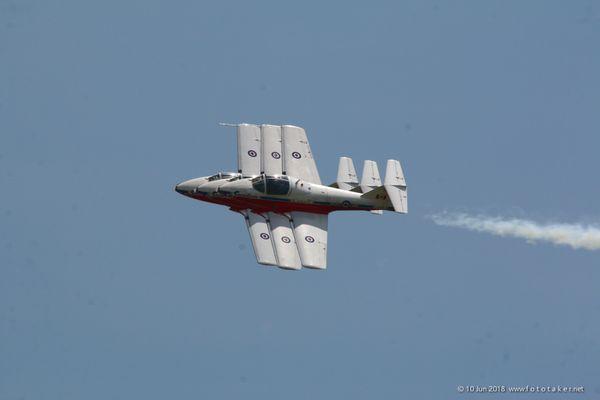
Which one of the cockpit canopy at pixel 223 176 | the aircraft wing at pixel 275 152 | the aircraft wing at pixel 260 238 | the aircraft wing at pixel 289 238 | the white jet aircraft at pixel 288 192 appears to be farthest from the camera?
the aircraft wing at pixel 275 152

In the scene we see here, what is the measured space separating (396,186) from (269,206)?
8.40 metres

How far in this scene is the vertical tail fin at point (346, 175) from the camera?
93750 millimetres

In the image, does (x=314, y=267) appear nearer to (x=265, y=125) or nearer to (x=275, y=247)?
(x=275, y=247)

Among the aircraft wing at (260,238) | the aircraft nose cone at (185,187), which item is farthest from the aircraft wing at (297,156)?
Result: the aircraft nose cone at (185,187)

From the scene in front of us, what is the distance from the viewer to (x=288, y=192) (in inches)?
3595

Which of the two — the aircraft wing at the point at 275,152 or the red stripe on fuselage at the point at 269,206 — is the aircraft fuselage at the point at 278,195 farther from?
the aircraft wing at the point at 275,152

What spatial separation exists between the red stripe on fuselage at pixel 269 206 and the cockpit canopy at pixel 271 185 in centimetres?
66

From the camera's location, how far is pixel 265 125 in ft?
310

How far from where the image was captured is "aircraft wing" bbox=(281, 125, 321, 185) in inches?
3688

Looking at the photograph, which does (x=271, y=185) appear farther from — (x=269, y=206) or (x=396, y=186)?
(x=396, y=186)

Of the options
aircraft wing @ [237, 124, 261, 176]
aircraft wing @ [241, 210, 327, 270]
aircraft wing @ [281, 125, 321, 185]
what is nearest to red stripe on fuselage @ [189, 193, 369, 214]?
aircraft wing @ [241, 210, 327, 270]

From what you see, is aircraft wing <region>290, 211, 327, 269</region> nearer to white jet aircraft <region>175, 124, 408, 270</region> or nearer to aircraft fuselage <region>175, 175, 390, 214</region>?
white jet aircraft <region>175, 124, 408, 270</region>

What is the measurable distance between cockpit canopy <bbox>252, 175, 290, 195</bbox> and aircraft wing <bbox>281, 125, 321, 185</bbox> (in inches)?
90.2

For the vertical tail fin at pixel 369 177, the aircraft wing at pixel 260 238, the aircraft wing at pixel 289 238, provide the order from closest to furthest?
1. the aircraft wing at pixel 260 238
2. the aircraft wing at pixel 289 238
3. the vertical tail fin at pixel 369 177
